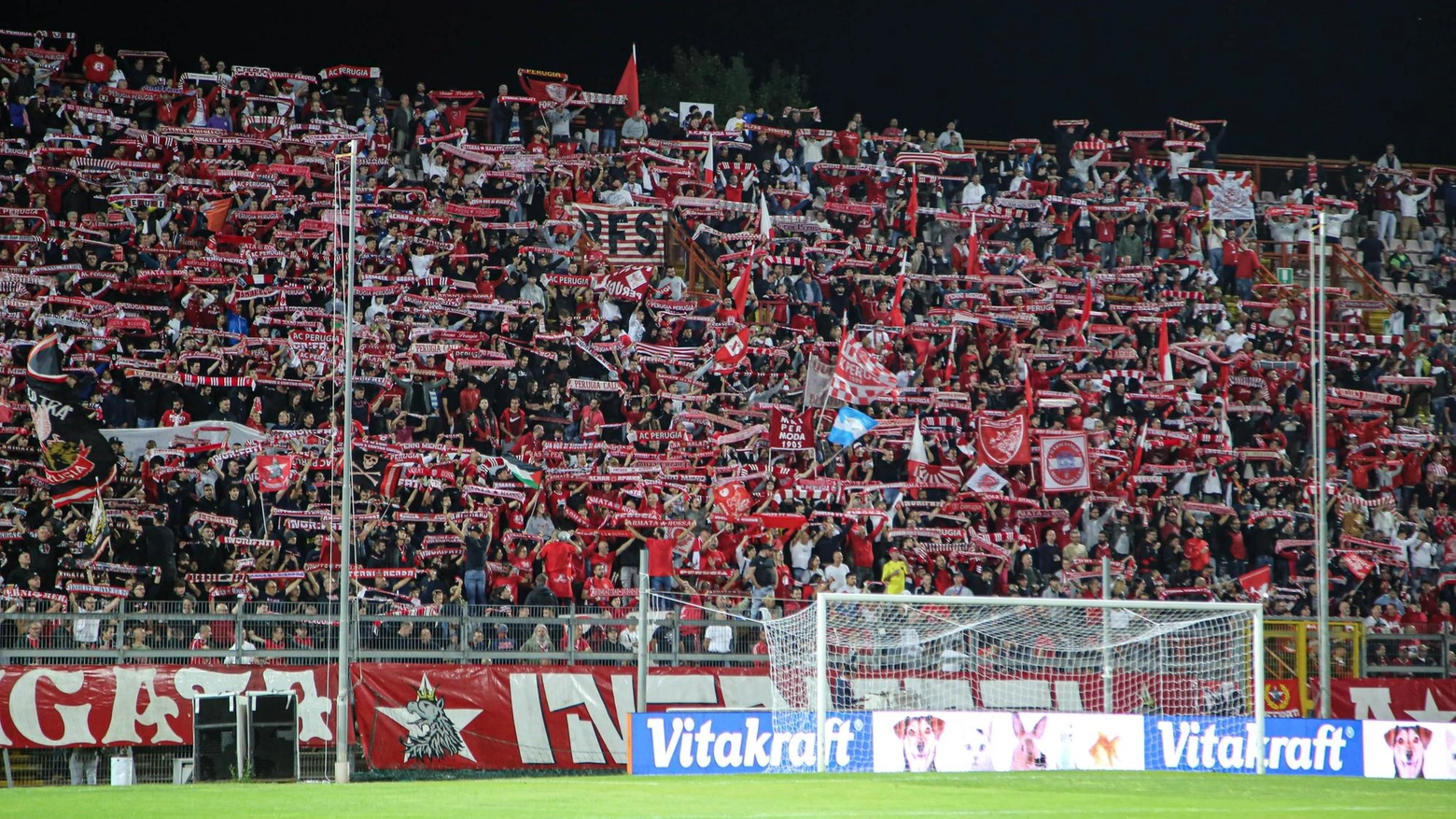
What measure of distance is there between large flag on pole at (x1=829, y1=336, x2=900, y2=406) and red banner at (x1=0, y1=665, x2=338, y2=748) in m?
11.1

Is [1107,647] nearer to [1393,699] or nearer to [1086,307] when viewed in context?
[1393,699]

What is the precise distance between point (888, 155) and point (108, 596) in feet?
62.0

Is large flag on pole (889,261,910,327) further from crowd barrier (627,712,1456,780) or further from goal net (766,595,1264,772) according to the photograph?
crowd barrier (627,712,1456,780)

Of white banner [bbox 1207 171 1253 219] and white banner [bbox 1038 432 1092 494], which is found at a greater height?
white banner [bbox 1207 171 1253 219]

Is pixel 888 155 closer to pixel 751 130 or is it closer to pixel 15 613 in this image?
pixel 751 130

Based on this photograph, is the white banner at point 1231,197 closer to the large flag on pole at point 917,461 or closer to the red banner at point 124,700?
the large flag on pole at point 917,461

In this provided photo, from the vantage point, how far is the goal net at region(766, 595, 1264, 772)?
20.5m

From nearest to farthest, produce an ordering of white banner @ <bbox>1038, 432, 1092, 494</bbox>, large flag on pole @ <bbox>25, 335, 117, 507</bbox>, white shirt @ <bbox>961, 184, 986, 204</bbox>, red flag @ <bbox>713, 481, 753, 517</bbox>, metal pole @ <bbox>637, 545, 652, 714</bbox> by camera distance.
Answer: metal pole @ <bbox>637, 545, 652, 714</bbox> < large flag on pole @ <bbox>25, 335, 117, 507</bbox> < red flag @ <bbox>713, 481, 753, 517</bbox> < white banner @ <bbox>1038, 432, 1092, 494</bbox> < white shirt @ <bbox>961, 184, 986, 204</bbox>

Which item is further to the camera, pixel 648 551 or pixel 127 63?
pixel 127 63

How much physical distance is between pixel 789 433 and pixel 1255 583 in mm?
8094

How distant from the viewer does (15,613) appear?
65.1 feet

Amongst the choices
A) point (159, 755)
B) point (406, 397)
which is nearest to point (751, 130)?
point (406, 397)

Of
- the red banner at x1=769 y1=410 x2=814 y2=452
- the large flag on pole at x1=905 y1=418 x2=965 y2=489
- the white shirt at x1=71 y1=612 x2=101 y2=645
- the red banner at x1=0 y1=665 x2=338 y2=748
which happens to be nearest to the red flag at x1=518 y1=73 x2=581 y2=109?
the red banner at x1=769 y1=410 x2=814 y2=452

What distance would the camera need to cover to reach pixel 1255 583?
26797 millimetres
